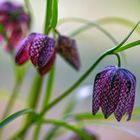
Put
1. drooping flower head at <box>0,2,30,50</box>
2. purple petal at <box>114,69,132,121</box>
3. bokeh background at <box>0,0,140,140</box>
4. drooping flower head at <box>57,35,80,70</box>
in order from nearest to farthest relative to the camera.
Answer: purple petal at <box>114,69,132,121</box>, drooping flower head at <box>57,35,80,70</box>, drooping flower head at <box>0,2,30,50</box>, bokeh background at <box>0,0,140,140</box>

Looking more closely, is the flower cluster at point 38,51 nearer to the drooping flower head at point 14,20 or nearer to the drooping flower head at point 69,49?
the drooping flower head at point 69,49

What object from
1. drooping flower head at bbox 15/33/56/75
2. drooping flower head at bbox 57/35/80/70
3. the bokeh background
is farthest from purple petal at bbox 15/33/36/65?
the bokeh background

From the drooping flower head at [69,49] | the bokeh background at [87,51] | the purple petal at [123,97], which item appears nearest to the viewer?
the purple petal at [123,97]

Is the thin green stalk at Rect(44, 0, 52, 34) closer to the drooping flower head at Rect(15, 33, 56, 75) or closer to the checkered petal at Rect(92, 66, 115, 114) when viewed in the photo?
the drooping flower head at Rect(15, 33, 56, 75)

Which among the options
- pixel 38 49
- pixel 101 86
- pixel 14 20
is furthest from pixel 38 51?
pixel 14 20

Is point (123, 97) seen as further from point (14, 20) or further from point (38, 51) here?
point (14, 20)

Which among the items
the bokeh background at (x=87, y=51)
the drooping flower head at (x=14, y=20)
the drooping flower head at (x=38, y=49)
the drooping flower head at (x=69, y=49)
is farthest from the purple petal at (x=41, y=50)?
the bokeh background at (x=87, y=51)
